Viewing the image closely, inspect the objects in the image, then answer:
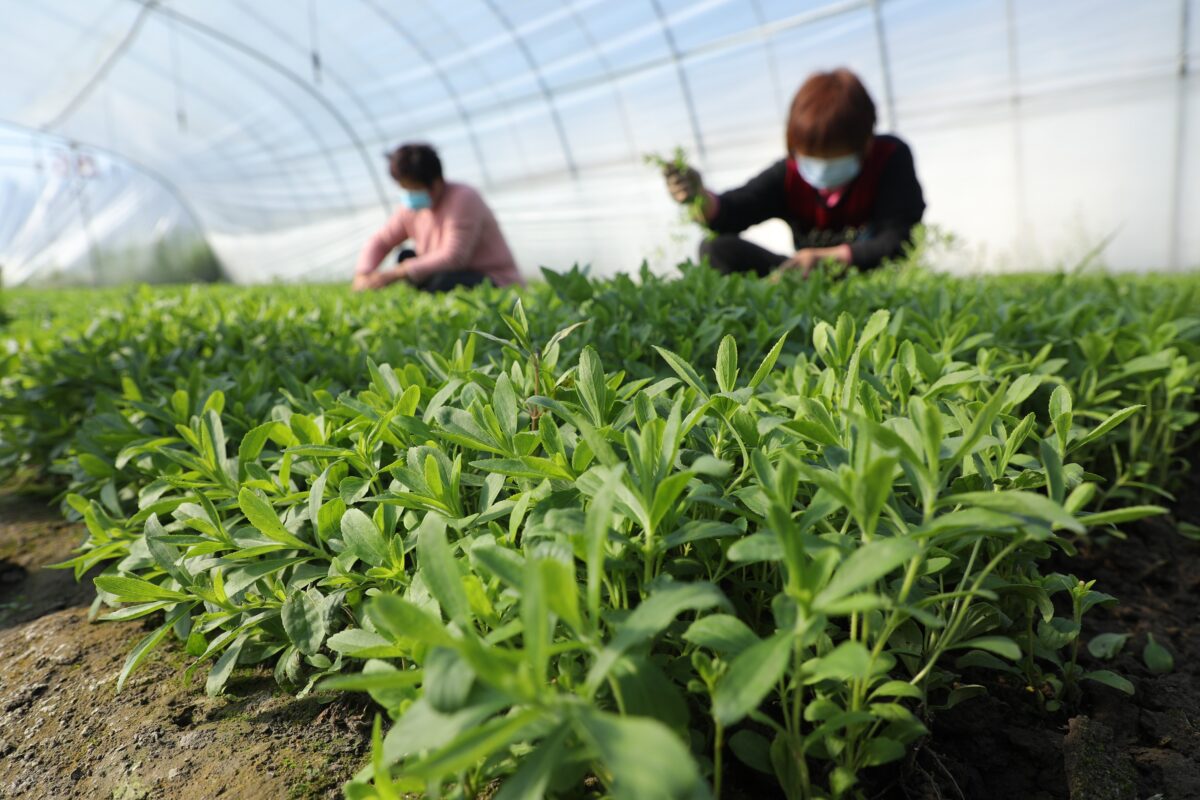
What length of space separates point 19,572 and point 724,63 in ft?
40.6

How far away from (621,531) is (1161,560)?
175cm

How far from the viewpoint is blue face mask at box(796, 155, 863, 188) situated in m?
4.62

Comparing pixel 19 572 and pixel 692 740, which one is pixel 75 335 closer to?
pixel 19 572

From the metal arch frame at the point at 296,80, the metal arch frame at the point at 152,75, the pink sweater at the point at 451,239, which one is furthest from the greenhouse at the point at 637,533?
the metal arch frame at the point at 152,75

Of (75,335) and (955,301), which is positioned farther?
(75,335)

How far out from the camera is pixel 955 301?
2.42 meters

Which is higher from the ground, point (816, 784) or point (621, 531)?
point (621, 531)

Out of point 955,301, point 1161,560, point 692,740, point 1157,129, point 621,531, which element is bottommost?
point 1157,129

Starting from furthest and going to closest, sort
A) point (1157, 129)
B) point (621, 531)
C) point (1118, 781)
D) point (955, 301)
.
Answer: point (1157, 129), point (955, 301), point (1118, 781), point (621, 531)

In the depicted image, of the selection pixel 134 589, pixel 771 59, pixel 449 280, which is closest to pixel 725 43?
pixel 771 59

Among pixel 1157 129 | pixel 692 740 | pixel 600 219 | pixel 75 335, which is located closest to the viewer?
pixel 692 740

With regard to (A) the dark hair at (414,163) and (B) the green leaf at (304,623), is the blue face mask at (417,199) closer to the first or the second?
(A) the dark hair at (414,163)

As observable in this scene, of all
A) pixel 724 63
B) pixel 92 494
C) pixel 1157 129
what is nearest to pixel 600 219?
pixel 724 63

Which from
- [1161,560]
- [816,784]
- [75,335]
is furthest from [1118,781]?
[75,335]
